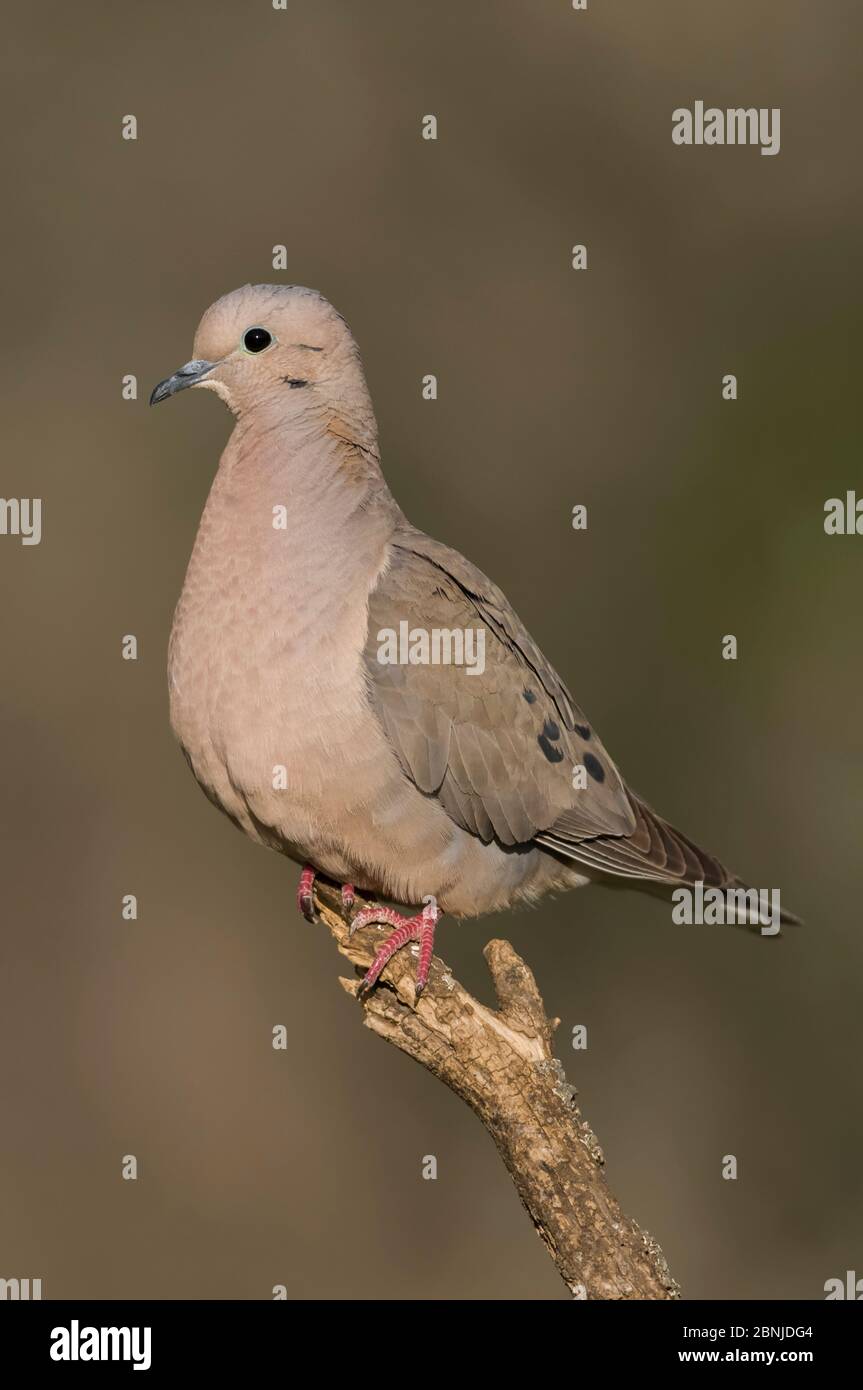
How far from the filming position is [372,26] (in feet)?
26.8

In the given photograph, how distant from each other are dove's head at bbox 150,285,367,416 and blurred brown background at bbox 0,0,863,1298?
3465mm

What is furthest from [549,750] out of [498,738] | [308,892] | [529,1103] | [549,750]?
[529,1103]

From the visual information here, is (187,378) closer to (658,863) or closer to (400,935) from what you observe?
(400,935)

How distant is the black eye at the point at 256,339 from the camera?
4156 mm

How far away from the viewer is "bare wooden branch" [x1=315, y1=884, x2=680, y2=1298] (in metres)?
3.59

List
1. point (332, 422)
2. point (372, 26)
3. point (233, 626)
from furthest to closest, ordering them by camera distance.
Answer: point (372, 26)
point (332, 422)
point (233, 626)

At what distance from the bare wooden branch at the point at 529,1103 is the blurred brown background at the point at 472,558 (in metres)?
3.41

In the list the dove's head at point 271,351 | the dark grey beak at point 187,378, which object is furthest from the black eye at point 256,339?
the dark grey beak at point 187,378

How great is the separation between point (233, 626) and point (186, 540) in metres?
3.94

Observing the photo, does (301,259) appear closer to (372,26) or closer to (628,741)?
(372,26)

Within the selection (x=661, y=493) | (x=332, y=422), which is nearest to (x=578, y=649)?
(x=661, y=493)

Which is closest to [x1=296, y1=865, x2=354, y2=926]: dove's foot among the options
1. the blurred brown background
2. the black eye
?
the black eye

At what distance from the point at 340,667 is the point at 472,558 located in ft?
12.6

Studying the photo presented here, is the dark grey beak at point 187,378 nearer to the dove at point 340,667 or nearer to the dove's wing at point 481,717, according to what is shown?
the dove at point 340,667
